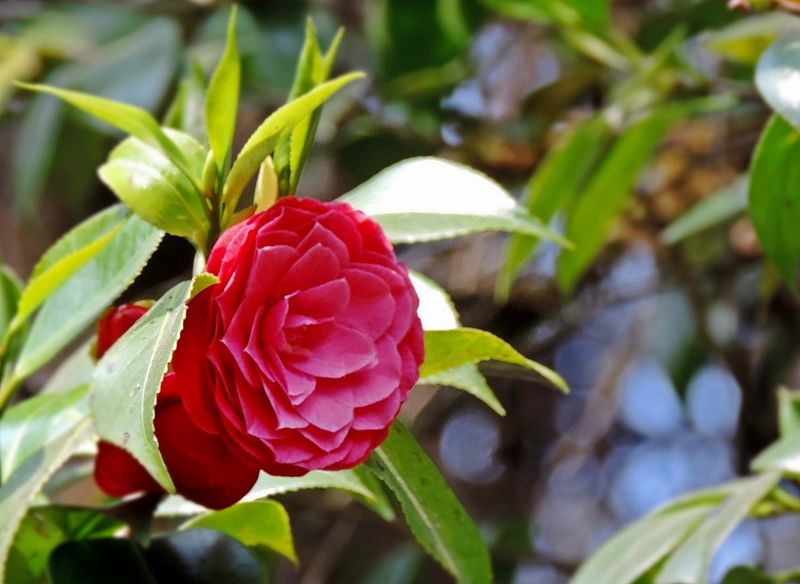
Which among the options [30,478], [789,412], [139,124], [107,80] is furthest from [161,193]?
[107,80]

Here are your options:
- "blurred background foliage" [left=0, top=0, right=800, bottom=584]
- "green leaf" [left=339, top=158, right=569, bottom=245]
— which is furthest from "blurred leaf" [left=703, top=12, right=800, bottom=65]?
"green leaf" [left=339, top=158, right=569, bottom=245]

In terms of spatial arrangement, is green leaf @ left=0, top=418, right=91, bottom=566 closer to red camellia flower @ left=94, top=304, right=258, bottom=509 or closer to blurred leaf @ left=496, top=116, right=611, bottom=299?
red camellia flower @ left=94, top=304, right=258, bottom=509

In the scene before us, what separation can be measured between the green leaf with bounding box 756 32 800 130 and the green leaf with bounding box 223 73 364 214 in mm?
258

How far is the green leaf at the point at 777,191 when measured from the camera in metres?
0.74

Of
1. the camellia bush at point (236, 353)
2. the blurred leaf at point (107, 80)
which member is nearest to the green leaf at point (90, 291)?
the camellia bush at point (236, 353)

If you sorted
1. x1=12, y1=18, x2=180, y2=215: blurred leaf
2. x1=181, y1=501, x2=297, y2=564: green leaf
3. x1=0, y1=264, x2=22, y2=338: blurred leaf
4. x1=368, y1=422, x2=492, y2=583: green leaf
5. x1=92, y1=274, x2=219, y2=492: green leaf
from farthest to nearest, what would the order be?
1. x1=12, y1=18, x2=180, y2=215: blurred leaf
2. x1=0, y1=264, x2=22, y2=338: blurred leaf
3. x1=181, y1=501, x2=297, y2=564: green leaf
4. x1=368, y1=422, x2=492, y2=583: green leaf
5. x1=92, y1=274, x2=219, y2=492: green leaf

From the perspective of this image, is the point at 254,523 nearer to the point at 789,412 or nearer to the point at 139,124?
the point at 139,124

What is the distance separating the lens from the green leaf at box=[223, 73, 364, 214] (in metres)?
0.47

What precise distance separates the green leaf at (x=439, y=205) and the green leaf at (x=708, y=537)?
0.27 metres

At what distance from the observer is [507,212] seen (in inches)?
21.4

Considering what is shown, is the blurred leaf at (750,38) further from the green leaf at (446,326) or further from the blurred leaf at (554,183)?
the green leaf at (446,326)

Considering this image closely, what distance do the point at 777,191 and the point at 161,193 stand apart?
43cm

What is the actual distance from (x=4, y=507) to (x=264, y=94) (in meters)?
1.13

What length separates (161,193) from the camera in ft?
1.65
